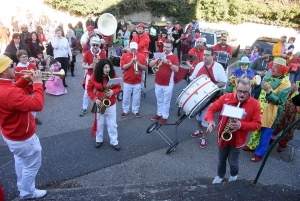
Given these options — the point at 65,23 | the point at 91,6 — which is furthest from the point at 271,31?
the point at 65,23

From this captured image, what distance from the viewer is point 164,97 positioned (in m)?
6.56

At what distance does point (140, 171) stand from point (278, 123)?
3.18 metres

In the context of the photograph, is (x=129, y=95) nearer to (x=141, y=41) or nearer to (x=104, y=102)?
(x=104, y=102)

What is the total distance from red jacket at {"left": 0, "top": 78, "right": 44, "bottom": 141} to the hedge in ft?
57.6

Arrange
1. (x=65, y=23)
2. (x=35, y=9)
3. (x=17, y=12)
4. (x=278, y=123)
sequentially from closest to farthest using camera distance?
(x=278, y=123), (x=17, y=12), (x=35, y=9), (x=65, y=23)

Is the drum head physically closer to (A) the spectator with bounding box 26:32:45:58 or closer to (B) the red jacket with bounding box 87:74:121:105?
(B) the red jacket with bounding box 87:74:121:105

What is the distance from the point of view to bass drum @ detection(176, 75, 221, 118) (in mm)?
4641

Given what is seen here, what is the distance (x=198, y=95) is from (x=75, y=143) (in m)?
2.75

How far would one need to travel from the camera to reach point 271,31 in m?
22.8

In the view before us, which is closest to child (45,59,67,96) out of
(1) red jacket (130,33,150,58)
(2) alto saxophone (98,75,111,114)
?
(1) red jacket (130,33,150,58)

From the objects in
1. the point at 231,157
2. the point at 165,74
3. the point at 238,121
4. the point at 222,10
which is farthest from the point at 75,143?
the point at 222,10

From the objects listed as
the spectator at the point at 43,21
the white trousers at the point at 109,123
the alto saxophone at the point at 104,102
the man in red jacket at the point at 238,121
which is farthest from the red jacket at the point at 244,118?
the spectator at the point at 43,21

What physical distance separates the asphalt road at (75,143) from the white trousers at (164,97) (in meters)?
0.40

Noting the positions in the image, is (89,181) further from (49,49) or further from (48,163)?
(49,49)
